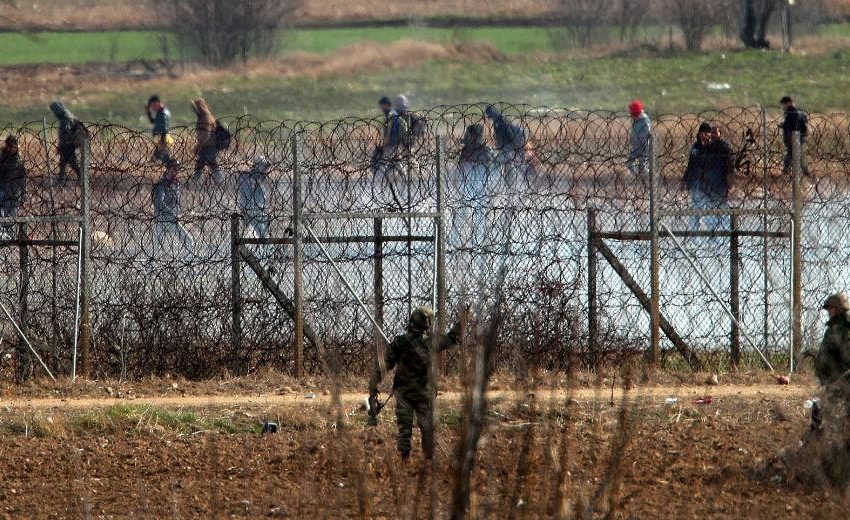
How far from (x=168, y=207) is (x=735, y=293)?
4.59m

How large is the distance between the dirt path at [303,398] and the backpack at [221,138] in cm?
238

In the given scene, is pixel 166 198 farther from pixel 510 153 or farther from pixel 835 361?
pixel 835 361

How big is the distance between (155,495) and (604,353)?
160 inches

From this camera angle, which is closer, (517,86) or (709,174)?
(709,174)

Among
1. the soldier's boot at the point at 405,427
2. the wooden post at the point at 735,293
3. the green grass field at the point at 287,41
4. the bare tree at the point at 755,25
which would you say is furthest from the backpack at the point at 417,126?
the bare tree at the point at 755,25

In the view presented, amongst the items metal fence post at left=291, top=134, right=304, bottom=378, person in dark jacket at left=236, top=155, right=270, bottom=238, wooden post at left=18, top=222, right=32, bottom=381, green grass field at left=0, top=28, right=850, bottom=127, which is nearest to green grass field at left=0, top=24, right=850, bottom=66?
green grass field at left=0, top=28, right=850, bottom=127

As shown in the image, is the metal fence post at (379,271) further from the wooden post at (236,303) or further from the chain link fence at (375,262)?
the wooden post at (236,303)

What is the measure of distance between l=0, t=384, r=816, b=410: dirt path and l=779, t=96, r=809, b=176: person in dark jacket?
6.65 ft

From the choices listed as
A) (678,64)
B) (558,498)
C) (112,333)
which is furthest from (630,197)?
(678,64)

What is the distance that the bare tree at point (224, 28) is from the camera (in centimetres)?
4038

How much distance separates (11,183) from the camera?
40.7ft

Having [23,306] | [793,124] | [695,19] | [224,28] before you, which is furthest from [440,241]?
[695,19]

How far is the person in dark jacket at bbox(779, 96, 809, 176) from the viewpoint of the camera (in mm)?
12477

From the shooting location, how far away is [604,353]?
448 inches
